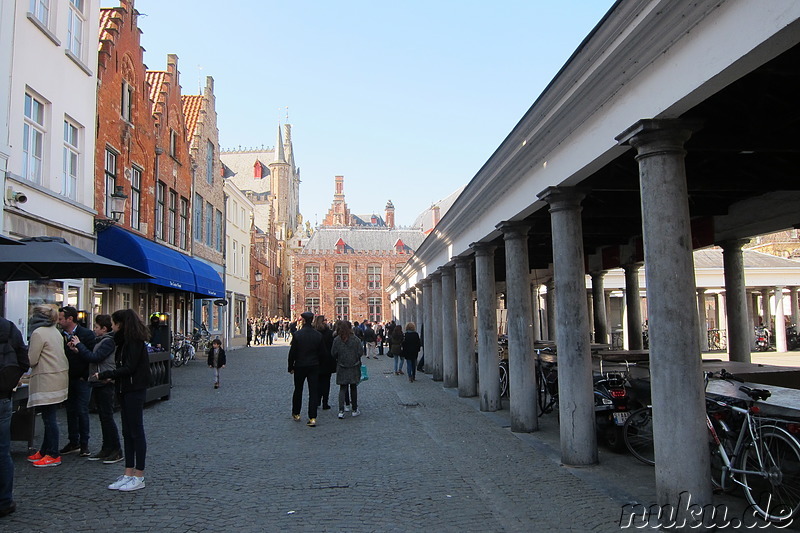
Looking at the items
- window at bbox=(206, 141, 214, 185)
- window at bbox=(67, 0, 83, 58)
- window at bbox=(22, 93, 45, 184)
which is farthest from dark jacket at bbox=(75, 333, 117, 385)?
window at bbox=(206, 141, 214, 185)

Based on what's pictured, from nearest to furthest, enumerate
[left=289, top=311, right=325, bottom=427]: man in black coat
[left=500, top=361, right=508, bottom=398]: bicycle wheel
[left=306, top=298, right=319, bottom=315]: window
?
[left=289, top=311, right=325, bottom=427]: man in black coat
[left=500, top=361, right=508, bottom=398]: bicycle wheel
[left=306, top=298, right=319, bottom=315]: window

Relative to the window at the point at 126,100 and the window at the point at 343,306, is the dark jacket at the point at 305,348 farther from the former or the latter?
the window at the point at 343,306

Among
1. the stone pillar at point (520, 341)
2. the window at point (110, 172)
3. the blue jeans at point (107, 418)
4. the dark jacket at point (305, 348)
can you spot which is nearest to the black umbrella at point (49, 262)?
the blue jeans at point (107, 418)

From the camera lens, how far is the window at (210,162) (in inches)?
1148

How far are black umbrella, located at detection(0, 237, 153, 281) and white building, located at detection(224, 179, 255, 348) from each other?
24372 millimetres

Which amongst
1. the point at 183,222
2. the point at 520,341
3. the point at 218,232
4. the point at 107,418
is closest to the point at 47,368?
the point at 107,418

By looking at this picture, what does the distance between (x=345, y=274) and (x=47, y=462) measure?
70.3m

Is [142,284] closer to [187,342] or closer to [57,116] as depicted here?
[187,342]

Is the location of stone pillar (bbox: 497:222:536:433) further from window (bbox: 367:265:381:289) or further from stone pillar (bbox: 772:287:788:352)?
window (bbox: 367:265:381:289)

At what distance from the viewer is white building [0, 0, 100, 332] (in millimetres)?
11617

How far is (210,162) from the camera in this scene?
30.0 m

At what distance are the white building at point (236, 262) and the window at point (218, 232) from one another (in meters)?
1.41

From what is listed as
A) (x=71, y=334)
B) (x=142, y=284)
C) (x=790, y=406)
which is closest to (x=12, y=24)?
(x=71, y=334)

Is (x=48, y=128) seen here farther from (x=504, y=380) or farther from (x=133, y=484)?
(x=504, y=380)
